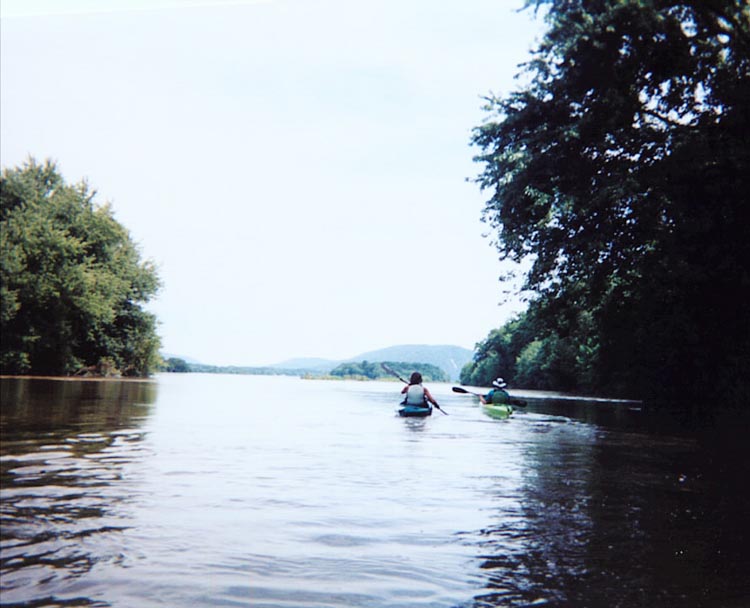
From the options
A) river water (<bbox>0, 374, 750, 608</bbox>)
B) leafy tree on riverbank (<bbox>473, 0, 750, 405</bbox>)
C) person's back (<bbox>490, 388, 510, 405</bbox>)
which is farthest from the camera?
person's back (<bbox>490, 388, 510, 405</bbox>)

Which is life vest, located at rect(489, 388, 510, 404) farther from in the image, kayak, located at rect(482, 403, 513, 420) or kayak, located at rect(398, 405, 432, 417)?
kayak, located at rect(398, 405, 432, 417)

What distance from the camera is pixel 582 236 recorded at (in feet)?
63.6

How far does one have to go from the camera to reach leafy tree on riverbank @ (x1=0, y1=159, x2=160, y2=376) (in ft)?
126

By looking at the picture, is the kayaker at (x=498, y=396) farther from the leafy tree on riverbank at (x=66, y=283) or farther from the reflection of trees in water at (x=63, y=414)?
the leafy tree on riverbank at (x=66, y=283)

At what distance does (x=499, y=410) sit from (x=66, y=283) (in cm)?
2909

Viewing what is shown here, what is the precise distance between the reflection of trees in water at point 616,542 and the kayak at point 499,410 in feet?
37.0

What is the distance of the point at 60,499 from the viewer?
6.16 m

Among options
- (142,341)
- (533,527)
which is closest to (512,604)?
(533,527)

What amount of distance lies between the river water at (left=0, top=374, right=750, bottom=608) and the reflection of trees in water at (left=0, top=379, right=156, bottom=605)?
2cm

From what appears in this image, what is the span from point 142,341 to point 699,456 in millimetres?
43440

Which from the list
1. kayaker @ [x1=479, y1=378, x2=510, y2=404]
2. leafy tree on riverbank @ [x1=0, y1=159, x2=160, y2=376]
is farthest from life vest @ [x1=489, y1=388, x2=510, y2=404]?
leafy tree on riverbank @ [x1=0, y1=159, x2=160, y2=376]

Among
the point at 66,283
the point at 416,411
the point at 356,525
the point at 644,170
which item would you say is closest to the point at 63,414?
the point at 416,411

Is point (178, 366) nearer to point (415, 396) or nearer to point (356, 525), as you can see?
point (415, 396)

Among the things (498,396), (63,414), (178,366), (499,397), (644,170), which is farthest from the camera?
(178,366)
